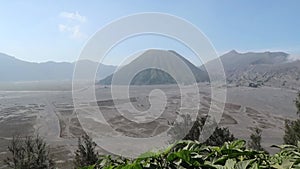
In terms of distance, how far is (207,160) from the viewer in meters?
0.64

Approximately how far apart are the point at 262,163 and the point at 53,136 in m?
23.3

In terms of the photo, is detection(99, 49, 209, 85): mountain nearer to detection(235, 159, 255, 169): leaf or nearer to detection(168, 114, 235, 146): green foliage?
detection(168, 114, 235, 146): green foliage

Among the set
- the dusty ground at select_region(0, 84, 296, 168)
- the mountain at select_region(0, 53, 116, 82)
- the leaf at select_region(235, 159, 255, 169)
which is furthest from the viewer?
the mountain at select_region(0, 53, 116, 82)

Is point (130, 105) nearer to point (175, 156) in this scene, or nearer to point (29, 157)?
point (29, 157)

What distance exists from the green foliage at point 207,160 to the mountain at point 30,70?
13308 cm

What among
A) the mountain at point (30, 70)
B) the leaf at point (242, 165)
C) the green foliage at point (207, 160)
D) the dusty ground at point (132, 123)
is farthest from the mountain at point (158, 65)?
the mountain at point (30, 70)

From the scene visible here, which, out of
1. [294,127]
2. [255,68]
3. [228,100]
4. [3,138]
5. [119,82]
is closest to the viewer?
[294,127]

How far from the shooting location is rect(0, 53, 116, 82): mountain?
460 feet

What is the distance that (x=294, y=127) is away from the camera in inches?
381

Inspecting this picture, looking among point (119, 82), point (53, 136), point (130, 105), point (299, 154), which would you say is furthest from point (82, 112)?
point (299, 154)

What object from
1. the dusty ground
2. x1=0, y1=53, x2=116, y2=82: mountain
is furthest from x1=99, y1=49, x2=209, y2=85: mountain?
x1=0, y1=53, x2=116, y2=82: mountain

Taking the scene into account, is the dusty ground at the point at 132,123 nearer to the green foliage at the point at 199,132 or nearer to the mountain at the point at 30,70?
the green foliage at the point at 199,132

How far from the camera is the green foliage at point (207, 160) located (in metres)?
0.58

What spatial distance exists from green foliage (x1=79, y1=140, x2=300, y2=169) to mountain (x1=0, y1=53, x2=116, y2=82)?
133 m
